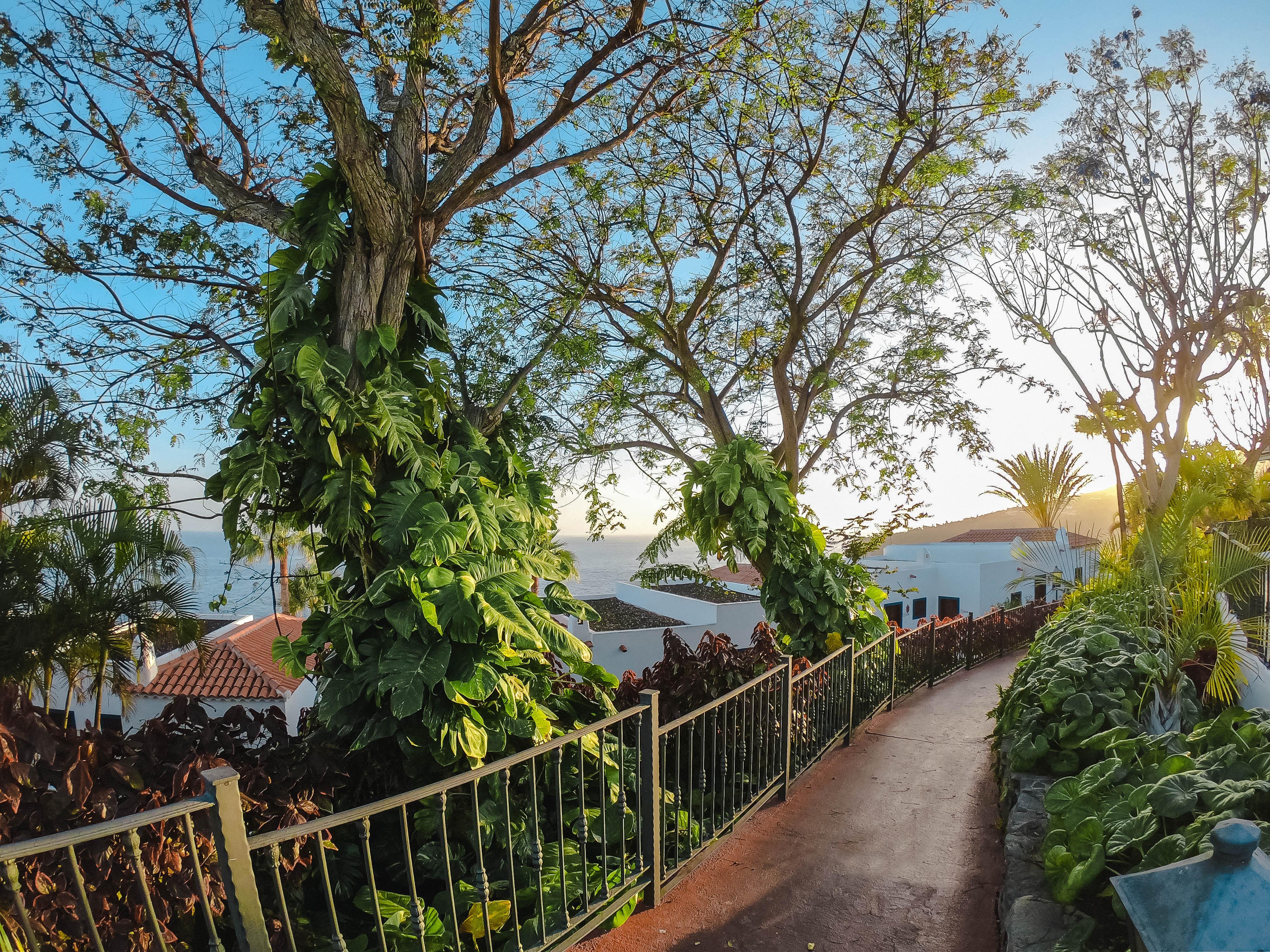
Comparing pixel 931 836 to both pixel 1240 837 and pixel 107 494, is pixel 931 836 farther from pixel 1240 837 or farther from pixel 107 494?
pixel 107 494

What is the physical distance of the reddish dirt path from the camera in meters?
3.87

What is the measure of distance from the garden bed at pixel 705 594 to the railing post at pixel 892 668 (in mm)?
8729

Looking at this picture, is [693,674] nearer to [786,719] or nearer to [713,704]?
[786,719]

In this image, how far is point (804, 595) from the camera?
29.3 feet

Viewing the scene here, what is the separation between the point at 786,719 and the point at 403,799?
12.3ft

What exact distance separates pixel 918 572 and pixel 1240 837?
2529 cm

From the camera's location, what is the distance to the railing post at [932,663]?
11.6 meters

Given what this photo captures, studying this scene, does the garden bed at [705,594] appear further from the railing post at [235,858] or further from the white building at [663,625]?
the railing post at [235,858]

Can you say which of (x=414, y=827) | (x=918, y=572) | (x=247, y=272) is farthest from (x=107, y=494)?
(x=918, y=572)

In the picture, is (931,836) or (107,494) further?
(107,494)

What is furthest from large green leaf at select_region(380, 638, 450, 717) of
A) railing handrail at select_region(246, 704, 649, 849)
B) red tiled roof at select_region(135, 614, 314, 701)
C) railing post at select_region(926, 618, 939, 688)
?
red tiled roof at select_region(135, 614, 314, 701)

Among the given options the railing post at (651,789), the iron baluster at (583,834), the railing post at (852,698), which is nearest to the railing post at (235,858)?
the iron baluster at (583,834)

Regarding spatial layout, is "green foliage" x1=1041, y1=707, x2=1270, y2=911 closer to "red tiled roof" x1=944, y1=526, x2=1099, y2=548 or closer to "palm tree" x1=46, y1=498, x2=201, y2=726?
"palm tree" x1=46, y1=498, x2=201, y2=726

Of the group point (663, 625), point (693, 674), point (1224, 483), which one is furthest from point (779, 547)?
point (663, 625)
